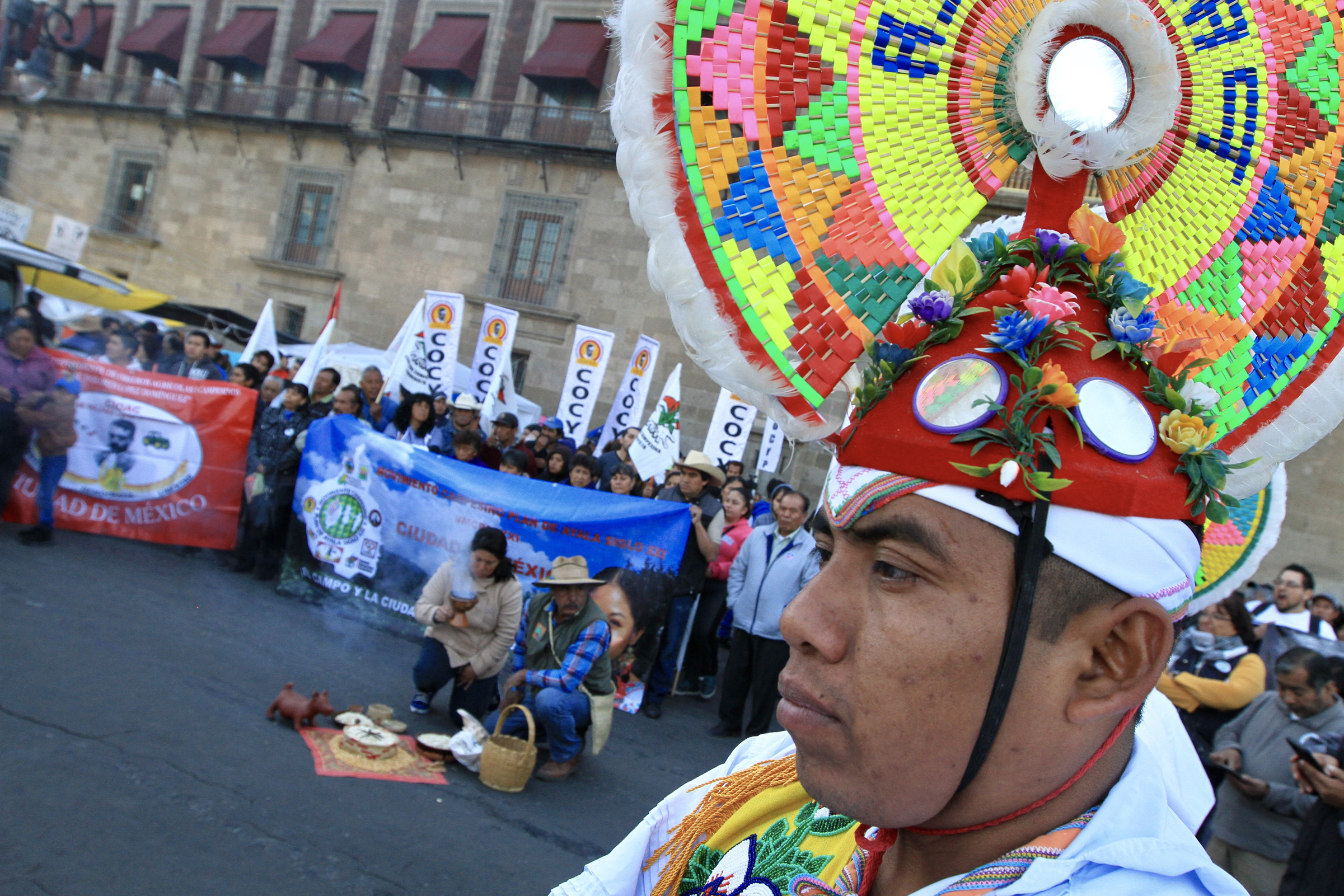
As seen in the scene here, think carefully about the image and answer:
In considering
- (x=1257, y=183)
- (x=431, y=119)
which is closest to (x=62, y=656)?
A: (x=1257, y=183)

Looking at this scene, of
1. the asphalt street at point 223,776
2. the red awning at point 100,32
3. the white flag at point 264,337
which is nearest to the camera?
the asphalt street at point 223,776

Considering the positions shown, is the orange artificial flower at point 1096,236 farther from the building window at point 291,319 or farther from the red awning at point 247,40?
the red awning at point 247,40

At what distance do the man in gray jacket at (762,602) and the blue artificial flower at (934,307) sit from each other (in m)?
5.14

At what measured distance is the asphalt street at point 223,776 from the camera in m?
3.69

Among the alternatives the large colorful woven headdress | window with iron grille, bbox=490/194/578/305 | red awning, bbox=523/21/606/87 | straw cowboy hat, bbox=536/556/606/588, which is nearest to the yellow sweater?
straw cowboy hat, bbox=536/556/606/588

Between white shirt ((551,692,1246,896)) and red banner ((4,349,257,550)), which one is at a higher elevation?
white shirt ((551,692,1246,896))

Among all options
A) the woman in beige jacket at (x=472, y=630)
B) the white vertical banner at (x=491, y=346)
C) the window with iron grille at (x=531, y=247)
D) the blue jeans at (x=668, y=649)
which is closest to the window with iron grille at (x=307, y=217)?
the window with iron grille at (x=531, y=247)

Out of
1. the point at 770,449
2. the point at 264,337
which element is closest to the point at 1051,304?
the point at 770,449

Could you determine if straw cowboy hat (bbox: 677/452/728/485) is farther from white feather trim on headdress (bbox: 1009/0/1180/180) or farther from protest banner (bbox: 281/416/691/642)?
white feather trim on headdress (bbox: 1009/0/1180/180)

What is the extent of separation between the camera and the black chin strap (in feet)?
3.47

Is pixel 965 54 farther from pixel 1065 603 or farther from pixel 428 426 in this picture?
pixel 428 426

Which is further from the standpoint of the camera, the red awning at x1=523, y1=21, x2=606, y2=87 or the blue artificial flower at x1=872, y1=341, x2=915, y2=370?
the red awning at x1=523, y1=21, x2=606, y2=87

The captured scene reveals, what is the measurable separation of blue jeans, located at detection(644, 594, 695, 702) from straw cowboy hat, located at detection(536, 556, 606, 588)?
5.55ft

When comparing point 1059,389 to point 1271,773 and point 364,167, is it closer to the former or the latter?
point 1271,773
